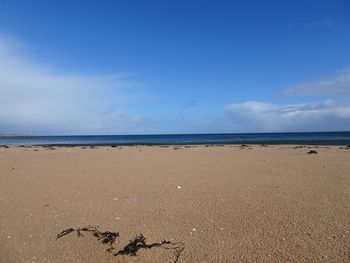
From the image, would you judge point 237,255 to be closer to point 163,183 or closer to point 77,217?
point 77,217

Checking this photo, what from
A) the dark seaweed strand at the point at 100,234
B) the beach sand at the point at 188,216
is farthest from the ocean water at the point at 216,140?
the dark seaweed strand at the point at 100,234

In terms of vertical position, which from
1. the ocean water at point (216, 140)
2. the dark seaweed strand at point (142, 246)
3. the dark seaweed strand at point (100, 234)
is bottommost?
the dark seaweed strand at point (142, 246)

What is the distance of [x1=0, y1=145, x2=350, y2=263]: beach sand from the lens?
354cm

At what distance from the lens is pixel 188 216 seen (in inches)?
189

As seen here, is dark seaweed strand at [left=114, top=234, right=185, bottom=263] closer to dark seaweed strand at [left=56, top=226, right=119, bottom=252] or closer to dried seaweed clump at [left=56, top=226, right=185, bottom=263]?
dried seaweed clump at [left=56, top=226, right=185, bottom=263]

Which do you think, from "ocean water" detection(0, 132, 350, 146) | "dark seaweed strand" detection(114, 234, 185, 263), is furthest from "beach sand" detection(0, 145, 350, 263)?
"ocean water" detection(0, 132, 350, 146)

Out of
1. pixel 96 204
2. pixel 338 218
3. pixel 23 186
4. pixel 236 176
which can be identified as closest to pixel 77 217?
pixel 96 204

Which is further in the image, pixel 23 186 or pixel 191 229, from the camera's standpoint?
pixel 23 186

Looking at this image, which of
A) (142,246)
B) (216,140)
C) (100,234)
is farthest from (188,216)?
(216,140)

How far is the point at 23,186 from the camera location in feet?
24.1

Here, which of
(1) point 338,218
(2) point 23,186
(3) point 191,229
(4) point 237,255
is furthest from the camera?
(2) point 23,186

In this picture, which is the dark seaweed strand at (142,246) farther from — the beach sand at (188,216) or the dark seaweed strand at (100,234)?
the dark seaweed strand at (100,234)

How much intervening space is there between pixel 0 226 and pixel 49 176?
14.6ft

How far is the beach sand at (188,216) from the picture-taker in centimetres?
354
